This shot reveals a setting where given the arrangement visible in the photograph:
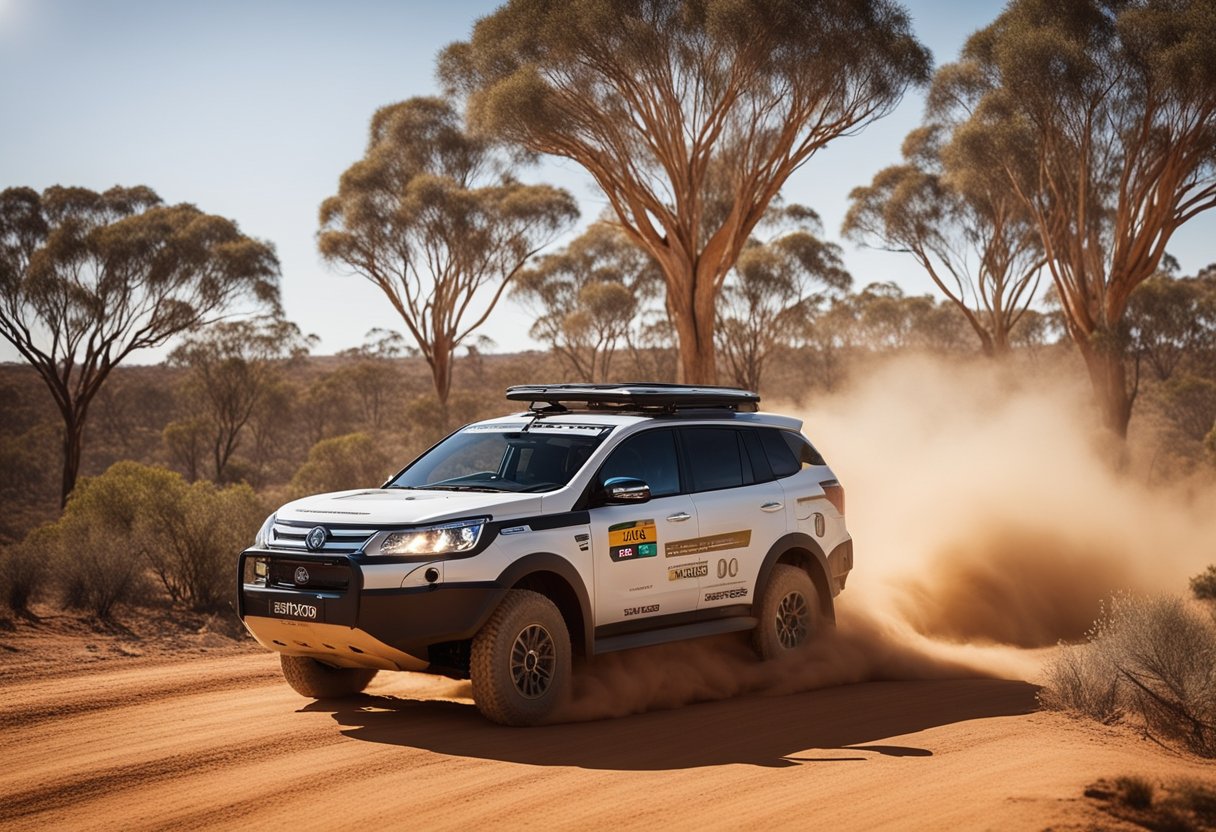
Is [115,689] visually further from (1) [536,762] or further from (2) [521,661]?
(1) [536,762]

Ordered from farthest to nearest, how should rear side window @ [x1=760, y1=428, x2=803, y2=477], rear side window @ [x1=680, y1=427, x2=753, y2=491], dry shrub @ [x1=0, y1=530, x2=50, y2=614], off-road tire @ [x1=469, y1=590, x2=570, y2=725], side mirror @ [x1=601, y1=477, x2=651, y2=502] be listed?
dry shrub @ [x1=0, y1=530, x2=50, y2=614] < rear side window @ [x1=760, y1=428, x2=803, y2=477] < rear side window @ [x1=680, y1=427, x2=753, y2=491] < side mirror @ [x1=601, y1=477, x2=651, y2=502] < off-road tire @ [x1=469, y1=590, x2=570, y2=725]

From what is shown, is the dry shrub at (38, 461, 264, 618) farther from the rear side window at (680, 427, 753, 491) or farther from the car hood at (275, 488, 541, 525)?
the rear side window at (680, 427, 753, 491)

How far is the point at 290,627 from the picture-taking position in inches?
298

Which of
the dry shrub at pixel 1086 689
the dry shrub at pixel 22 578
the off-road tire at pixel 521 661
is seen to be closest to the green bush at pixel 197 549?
the dry shrub at pixel 22 578

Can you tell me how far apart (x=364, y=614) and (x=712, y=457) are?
10.5ft

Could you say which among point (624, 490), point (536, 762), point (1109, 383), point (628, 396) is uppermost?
point (1109, 383)

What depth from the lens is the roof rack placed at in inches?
358

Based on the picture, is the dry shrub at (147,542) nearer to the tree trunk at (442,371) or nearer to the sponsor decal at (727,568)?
the sponsor decal at (727,568)

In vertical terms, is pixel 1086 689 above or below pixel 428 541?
below

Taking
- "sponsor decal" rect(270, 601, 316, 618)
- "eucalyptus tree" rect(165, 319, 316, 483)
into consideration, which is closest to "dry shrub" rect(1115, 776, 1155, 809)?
"sponsor decal" rect(270, 601, 316, 618)

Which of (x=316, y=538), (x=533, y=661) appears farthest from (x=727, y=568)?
(x=316, y=538)

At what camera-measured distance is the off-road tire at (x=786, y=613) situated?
948 centimetres

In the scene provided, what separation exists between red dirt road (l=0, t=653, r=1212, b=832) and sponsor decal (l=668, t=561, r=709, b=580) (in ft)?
2.97

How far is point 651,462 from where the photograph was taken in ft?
29.2
